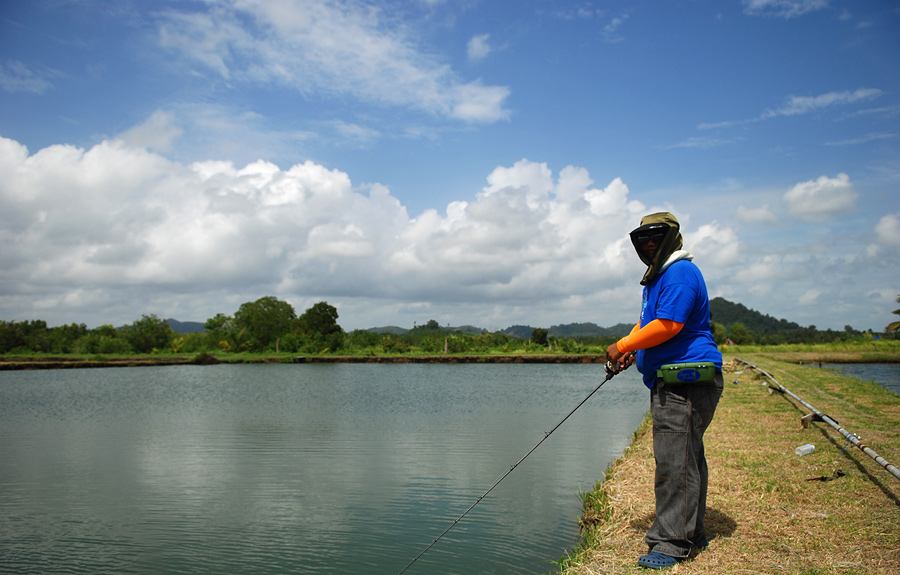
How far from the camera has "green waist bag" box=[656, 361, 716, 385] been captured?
3359mm

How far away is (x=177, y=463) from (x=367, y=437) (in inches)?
140

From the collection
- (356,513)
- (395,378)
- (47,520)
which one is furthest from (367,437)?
(395,378)

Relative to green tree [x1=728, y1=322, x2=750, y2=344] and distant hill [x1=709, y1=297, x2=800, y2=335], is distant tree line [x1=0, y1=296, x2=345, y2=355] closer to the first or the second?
green tree [x1=728, y1=322, x2=750, y2=344]

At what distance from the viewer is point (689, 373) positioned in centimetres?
338

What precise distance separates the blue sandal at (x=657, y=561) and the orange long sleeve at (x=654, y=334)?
1.30 m

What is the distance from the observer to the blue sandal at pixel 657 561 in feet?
11.2

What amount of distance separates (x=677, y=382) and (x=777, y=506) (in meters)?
1.84

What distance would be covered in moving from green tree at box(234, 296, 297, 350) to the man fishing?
52.1m

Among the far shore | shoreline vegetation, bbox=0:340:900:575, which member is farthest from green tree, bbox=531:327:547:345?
shoreline vegetation, bbox=0:340:900:575

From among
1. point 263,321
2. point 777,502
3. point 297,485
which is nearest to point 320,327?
point 263,321

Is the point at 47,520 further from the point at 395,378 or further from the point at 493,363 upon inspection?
the point at 493,363

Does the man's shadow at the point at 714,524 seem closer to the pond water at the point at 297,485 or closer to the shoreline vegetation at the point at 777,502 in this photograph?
the shoreline vegetation at the point at 777,502

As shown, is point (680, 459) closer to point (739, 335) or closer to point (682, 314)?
point (682, 314)

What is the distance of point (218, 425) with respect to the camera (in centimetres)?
1323
